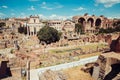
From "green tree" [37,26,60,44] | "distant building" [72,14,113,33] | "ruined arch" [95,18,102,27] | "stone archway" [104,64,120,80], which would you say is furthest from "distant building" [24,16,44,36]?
"stone archway" [104,64,120,80]

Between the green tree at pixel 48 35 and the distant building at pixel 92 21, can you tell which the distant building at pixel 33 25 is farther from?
the distant building at pixel 92 21

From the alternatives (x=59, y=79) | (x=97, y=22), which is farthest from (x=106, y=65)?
(x=97, y=22)

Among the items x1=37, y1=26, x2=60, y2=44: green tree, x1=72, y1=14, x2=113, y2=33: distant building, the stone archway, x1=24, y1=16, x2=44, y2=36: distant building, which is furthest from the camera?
x1=72, y1=14, x2=113, y2=33: distant building

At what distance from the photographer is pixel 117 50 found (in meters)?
18.0

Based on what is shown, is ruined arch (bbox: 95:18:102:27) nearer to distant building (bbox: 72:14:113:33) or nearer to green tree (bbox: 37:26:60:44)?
distant building (bbox: 72:14:113:33)

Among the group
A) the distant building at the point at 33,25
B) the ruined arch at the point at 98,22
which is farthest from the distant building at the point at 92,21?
the distant building at the point at 33,25

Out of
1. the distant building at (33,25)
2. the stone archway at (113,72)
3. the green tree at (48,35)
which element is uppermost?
the distant building at (33,25)

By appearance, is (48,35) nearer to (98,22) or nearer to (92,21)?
(92,21)

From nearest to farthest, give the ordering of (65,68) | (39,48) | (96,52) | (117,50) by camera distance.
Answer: (117,50)
(65,68)
(96,52)
(39,48)

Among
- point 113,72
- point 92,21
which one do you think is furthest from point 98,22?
point 113,72

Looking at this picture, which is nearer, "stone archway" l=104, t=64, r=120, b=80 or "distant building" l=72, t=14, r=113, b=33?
"stone archway" l=104, t=64, r=120, b=80

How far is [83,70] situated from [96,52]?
13489 millimetres

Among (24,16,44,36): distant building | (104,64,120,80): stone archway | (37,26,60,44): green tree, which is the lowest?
(104,64,120,80): stone archway

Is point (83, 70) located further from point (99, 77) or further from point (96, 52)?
point (96, 52)
